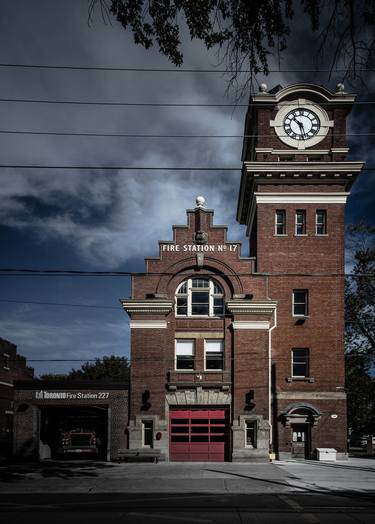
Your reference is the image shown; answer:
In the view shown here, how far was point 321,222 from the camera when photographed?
126ft

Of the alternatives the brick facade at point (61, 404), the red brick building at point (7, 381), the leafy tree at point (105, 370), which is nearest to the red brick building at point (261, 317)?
the brick facade at point (61, 404)

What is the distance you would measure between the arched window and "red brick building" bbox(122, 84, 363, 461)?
0.19 feet

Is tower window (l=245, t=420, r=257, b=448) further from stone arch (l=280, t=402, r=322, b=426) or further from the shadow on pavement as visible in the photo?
the shadow on pavement

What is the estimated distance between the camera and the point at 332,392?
36281mm

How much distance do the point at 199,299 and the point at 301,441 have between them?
32.8ft

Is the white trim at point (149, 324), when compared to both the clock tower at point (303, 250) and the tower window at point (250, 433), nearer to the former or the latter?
the clock tower at point (303, 250)

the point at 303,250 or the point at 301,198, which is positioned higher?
the point at 301,198

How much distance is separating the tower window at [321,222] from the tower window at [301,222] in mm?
721

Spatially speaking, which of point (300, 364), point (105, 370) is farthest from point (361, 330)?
point (105, 370)

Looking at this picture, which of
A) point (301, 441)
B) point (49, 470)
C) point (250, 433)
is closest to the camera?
point (49, 470)

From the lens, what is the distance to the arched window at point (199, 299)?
120 feet

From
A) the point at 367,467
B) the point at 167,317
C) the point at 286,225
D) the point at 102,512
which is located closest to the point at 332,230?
the point at 286,225

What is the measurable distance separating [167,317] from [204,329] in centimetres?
223

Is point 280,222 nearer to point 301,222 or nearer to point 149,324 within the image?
point 301,222
